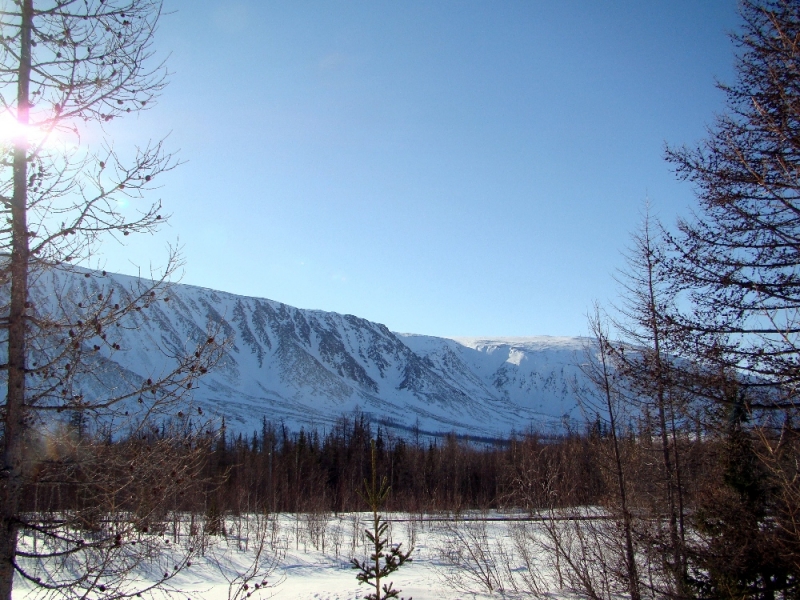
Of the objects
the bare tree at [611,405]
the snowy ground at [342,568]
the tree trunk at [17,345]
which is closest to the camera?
the tree trunk at [17,345]

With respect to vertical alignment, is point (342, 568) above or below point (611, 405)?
below

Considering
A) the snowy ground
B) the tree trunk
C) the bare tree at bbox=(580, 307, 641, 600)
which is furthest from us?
the snowy ground

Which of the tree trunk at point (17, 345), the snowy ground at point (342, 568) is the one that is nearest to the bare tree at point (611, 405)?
the snowy ground at point (342, 568)

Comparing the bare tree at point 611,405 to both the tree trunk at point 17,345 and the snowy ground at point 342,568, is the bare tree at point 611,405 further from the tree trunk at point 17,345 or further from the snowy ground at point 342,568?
the tree trunk at point 17,345

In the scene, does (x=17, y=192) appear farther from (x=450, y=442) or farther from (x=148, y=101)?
(x=450, y=442)

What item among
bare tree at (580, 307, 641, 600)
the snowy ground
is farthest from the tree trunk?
bare tree at (580, 307, 641, 600)

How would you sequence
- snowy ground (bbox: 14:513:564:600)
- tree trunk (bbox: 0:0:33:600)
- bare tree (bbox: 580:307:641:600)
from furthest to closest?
1. snowy ground (bbox: 14:513:564:600)
2. bare tree (bbox: 580:307:641:600)
3. tree trunk (bbox: 0:0:33:600)

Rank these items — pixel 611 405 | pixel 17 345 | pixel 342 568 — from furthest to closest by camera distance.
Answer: pixel 342 568 < pixel 611 405 < pixel 17 345

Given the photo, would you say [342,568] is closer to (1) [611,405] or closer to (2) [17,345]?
(1) [611,405]

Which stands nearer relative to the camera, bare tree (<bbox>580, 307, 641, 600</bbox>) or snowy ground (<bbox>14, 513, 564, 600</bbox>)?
bare tree (<bbox>580, 307, 641, 600</bbox>)

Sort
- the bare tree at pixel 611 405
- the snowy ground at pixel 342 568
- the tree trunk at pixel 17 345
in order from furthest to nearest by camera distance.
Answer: the snowy ground at pixel 342 568, the bare tree at pixel 611 405, the tree trunk at pixel 17 345

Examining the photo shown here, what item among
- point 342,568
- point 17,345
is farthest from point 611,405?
point 342,568

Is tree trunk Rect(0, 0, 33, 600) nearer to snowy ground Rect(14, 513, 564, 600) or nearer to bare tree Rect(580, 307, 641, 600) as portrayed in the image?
snowy ground Rect(14, 513, 564, 600)

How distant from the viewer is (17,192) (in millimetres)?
4977
